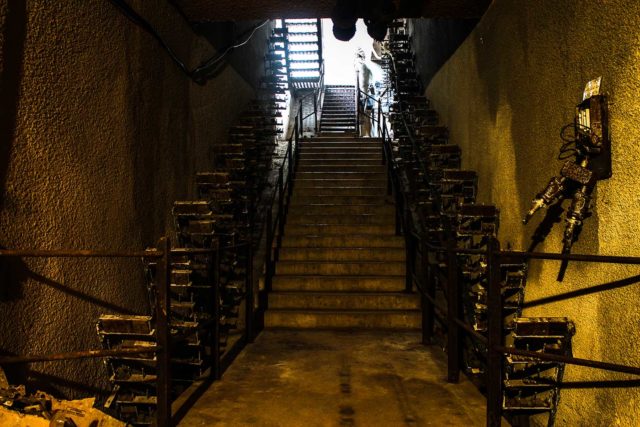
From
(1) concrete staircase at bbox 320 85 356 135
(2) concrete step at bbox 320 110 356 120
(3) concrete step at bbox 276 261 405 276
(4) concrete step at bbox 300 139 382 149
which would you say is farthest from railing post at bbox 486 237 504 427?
(2) concrete step at bbox 320 110 356 120

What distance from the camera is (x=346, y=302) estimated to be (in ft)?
19.9

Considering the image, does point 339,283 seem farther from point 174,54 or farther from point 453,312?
point 174,54

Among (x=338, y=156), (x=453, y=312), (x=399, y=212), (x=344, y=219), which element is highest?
(x=338, y=156)

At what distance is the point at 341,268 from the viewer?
6.66 metres

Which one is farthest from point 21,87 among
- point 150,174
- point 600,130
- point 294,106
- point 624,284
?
point 294,106

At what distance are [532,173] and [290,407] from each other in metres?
2.76

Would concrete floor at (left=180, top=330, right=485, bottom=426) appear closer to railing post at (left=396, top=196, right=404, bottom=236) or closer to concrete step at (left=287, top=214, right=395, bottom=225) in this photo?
railing post at (left=396, top=196, right=404, bottom=236)

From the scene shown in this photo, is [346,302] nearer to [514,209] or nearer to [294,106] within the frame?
[514,209]

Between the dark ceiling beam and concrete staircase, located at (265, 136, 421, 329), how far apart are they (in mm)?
3087

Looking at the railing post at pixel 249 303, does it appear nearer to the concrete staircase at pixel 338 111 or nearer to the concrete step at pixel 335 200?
the concrete step at pixel 335 200

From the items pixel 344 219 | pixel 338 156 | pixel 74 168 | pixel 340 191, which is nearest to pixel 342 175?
pixel 340 191

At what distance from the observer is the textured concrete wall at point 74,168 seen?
2801mm

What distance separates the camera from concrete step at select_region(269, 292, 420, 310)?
602 cm

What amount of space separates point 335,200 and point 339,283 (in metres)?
2.38
